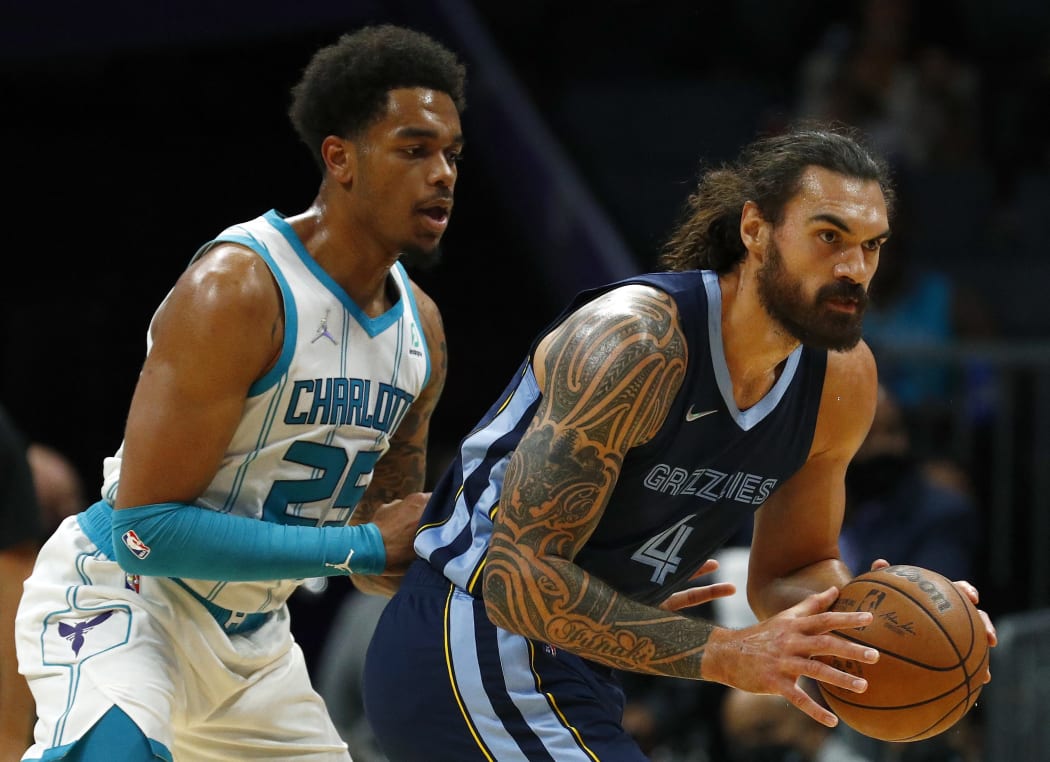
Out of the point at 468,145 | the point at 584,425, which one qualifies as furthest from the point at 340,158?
the point at 468,145

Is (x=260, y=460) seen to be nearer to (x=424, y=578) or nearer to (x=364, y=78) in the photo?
(x=424, y=578)

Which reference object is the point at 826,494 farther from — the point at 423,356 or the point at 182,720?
the point at 182,720

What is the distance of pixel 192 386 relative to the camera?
138 inches

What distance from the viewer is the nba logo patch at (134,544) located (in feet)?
11.6

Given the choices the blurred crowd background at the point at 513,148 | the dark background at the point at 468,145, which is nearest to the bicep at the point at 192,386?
the blurred crowd background at the point at 513,148

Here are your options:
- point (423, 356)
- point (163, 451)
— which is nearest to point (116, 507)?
point (163, 451)

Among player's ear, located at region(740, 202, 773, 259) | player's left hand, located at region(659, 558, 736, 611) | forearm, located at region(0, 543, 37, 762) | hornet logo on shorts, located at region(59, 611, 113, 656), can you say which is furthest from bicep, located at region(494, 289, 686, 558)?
forearm, located at region(0, 543, 37, 762)

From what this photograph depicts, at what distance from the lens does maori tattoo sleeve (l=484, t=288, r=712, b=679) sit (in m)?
3.17

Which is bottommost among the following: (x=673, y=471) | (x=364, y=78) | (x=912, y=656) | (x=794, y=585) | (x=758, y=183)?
(x=912, y=656)

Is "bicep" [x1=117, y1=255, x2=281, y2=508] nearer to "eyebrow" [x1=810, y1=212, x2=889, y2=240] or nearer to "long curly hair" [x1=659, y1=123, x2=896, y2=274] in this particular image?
"long curly hair" [x1=659, y1=123, x2=896, y2=274]

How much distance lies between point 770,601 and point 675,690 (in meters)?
2.87

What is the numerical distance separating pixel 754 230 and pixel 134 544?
63.6 inches

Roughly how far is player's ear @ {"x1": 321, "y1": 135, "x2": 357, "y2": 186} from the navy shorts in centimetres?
111

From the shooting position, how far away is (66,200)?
9.41m
